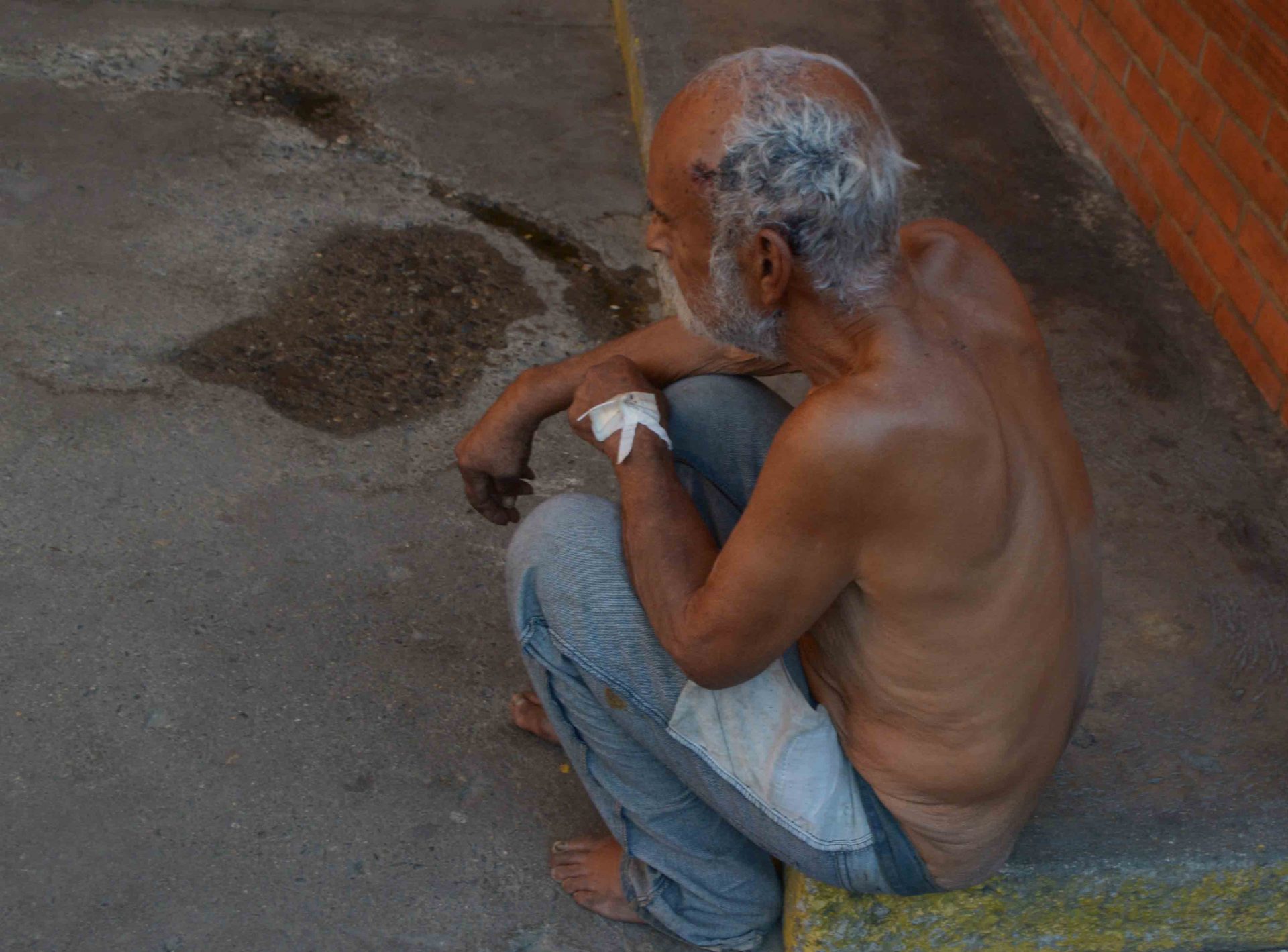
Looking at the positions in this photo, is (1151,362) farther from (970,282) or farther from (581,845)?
(581,845)

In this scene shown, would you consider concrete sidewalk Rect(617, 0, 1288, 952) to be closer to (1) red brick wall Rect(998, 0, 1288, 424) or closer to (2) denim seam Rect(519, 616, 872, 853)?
(1) red brick wall Rect(998, 0, 1288, 424)

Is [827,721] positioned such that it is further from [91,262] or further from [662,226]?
[91,262]

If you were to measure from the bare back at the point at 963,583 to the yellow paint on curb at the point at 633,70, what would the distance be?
2187mm

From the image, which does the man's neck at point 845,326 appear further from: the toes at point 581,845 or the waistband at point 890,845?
the toes at point 581,845

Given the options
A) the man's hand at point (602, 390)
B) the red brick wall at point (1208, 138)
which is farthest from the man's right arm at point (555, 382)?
the red brick wall at point (1208, 138)

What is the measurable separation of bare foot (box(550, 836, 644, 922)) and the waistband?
1.64 feet

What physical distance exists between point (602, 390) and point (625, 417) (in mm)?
93

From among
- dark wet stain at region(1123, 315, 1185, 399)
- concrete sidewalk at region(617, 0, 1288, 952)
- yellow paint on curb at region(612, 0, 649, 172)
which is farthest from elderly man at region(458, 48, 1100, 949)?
yellow paint on curb at region(612, 0, 649, 172)

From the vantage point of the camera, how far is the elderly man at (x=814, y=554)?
157 cm

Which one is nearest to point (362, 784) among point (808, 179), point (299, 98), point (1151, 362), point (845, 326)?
point (845, 326)

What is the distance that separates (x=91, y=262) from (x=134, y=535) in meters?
1.04

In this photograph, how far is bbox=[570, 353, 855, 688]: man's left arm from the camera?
1.57 metres

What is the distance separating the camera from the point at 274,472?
293 cm

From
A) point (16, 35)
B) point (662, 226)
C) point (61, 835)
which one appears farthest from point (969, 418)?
point (16, 35)
